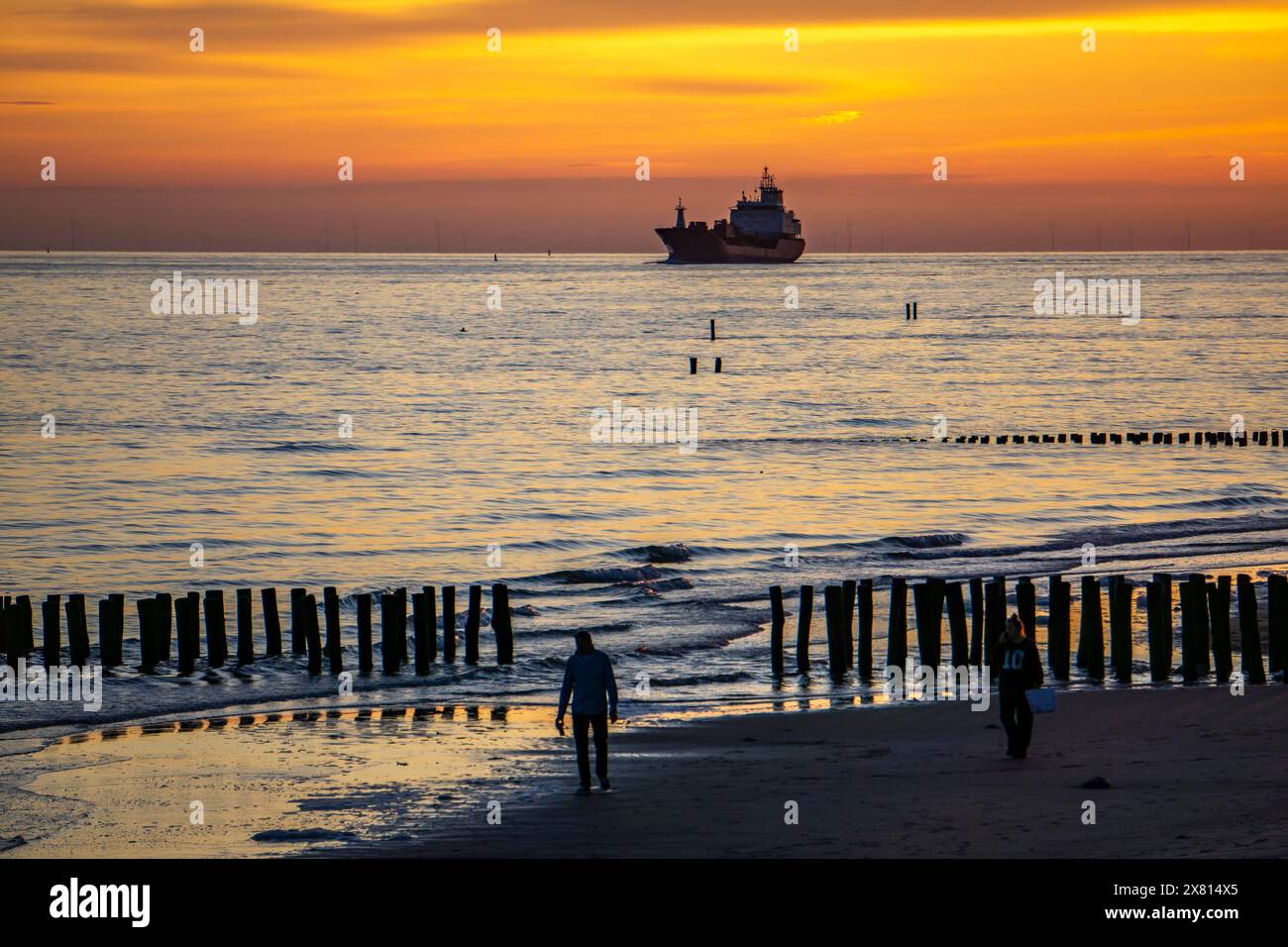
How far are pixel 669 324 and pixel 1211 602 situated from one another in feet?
396

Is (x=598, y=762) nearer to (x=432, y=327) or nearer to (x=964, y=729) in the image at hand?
(x=964, y=729)

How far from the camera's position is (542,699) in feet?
59.4

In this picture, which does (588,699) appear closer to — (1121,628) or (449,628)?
(449,628)

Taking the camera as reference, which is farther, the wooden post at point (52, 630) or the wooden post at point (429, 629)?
the wooden post at point (429, 629)

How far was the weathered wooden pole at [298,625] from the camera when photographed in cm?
1945

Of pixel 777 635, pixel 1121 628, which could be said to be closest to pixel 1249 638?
pixel 1121 628

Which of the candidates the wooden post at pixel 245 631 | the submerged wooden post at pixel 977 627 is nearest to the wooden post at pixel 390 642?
the wooden post at pixel 245 631

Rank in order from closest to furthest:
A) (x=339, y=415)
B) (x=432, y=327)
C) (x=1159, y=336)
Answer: (x=339, y=415) < (x=1159, y=336) < (x=432, y=327)

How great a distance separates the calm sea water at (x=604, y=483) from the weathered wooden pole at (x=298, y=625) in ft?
1.12

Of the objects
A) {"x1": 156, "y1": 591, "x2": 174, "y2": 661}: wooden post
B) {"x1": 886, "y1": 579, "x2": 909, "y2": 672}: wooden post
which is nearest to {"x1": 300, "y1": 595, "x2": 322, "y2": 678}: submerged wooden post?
{"x1": 156, "y1": 591, "x2": 174, "y2": 661}: wooden post

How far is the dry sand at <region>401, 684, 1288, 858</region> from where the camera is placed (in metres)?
10.7
